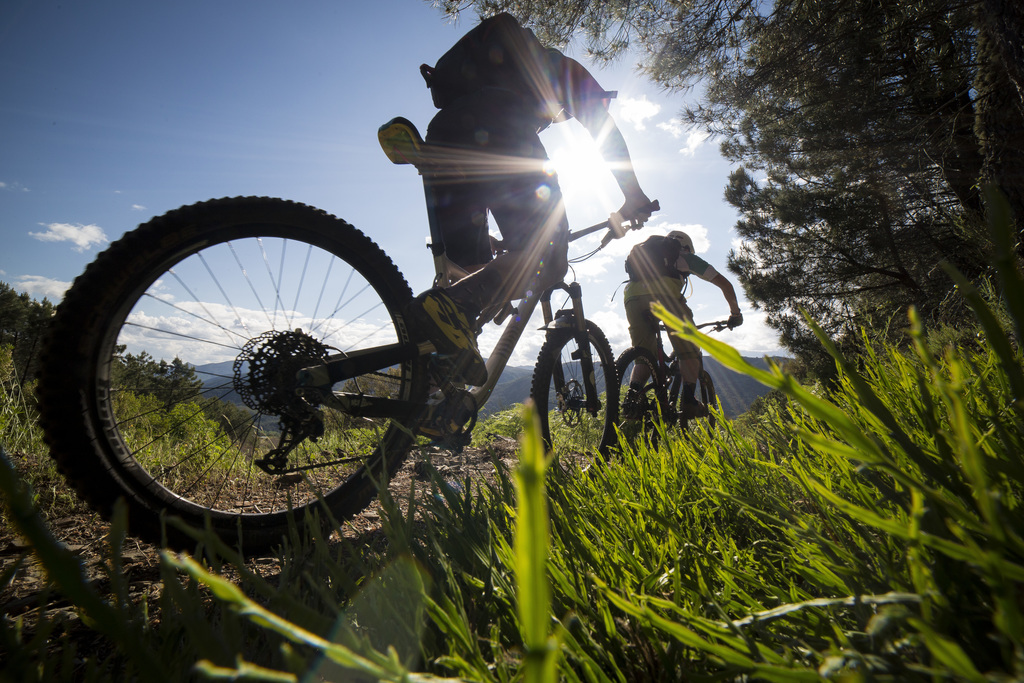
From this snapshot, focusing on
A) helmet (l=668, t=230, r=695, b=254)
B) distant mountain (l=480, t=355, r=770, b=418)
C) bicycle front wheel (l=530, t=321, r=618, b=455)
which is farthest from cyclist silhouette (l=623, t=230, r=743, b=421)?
bicycle front wheel (l=530, t=321, r=618, b=455)

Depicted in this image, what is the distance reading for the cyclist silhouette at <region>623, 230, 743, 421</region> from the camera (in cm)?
499

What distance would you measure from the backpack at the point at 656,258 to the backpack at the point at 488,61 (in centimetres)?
299

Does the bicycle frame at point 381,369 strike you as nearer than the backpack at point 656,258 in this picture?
Yes

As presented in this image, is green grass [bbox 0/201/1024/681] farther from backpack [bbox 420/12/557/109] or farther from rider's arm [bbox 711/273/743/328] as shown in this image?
rider's arm [bbox 711/273/743/328]

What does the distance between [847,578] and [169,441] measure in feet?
13.7

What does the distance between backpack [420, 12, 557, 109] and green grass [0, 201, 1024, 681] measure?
257cm

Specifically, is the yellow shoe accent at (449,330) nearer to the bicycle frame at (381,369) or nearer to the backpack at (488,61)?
the bicycle frame at (381,369)

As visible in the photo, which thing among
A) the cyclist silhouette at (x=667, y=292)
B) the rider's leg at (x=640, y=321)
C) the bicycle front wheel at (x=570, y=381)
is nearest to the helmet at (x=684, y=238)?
the cyclist silhouette at (x=667, y=292)

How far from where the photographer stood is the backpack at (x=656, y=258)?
5.29 m

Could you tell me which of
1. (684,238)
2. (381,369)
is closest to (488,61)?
(381,369)

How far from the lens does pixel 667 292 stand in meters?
5.14

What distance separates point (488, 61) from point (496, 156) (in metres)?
0.61

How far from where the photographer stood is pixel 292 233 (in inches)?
74.5

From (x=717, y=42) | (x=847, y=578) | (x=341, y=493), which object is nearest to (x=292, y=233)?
(x=341, y=493)
